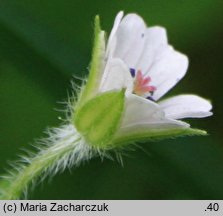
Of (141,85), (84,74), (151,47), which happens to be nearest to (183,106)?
(141,85)

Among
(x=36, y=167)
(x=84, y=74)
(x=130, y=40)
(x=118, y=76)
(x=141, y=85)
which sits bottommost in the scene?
(x=36, y=167)

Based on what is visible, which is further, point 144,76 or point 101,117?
point 144,76

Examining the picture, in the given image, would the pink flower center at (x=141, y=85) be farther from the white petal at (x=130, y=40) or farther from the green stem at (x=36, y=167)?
the green stem at (x=36, y=167)

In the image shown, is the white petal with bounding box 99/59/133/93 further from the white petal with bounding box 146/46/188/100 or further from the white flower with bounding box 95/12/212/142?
the white petal with bounding box 146/46/188/100

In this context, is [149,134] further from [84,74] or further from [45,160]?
[84,74]

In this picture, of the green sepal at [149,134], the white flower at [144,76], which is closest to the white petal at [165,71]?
the white flower at [144,76]
